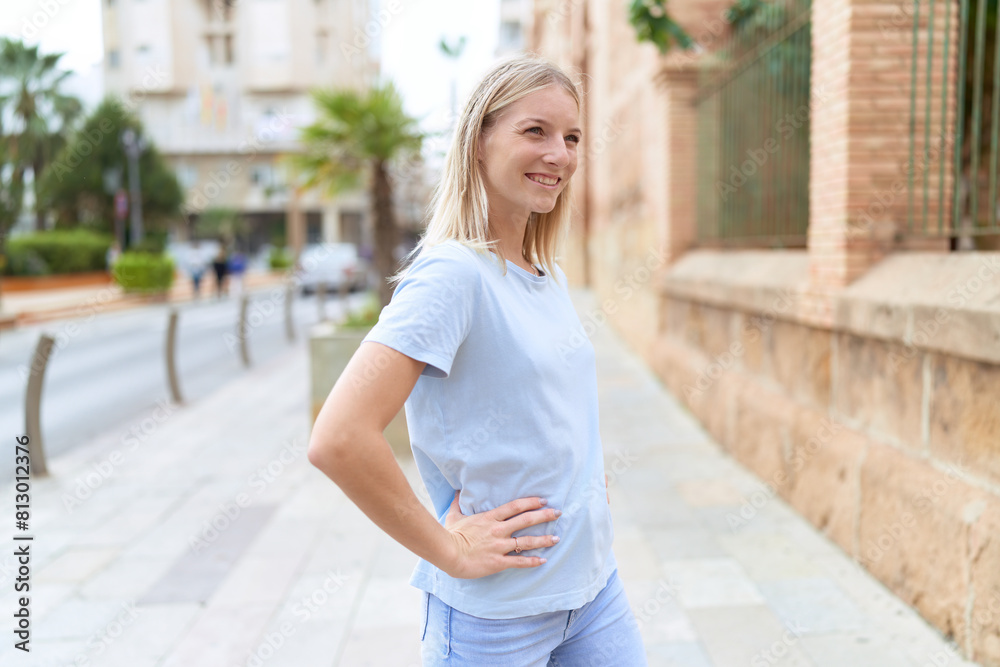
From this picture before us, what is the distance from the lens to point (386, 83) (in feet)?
26.6

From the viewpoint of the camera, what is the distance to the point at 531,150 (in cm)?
144

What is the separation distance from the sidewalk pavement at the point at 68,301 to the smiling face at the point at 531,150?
58.4 feet

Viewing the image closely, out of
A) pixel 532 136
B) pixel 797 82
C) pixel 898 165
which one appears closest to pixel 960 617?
pixel 898 165

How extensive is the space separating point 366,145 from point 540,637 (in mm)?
7210

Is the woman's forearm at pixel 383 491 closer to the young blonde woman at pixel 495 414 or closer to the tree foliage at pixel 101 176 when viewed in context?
the young blonde woman at pixel 495 414

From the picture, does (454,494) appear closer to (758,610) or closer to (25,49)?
(758,610)

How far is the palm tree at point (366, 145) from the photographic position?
26.4 ft

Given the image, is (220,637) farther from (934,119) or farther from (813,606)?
(934,119)

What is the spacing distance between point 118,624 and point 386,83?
19.3 feet

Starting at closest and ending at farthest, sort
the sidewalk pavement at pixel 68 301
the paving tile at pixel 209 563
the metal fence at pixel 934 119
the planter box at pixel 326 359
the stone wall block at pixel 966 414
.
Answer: the stone wall block at pixel 966 414 → the paving tile at pixel 209 563 → the metal fence at pixel 934 119 → the planter box at pixel 326 359 → the sidewalk pavement at pixel 68 301

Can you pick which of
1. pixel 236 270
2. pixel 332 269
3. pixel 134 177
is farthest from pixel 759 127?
pixel 134 177

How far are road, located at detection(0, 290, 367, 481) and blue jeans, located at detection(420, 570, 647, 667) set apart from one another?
6.06 metres

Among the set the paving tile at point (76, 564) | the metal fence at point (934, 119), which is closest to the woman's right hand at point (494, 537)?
the metal fence at point (934, 119)

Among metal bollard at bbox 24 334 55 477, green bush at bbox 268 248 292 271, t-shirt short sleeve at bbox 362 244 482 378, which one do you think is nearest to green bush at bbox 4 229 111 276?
green bush at bbox 268 248 292 271
